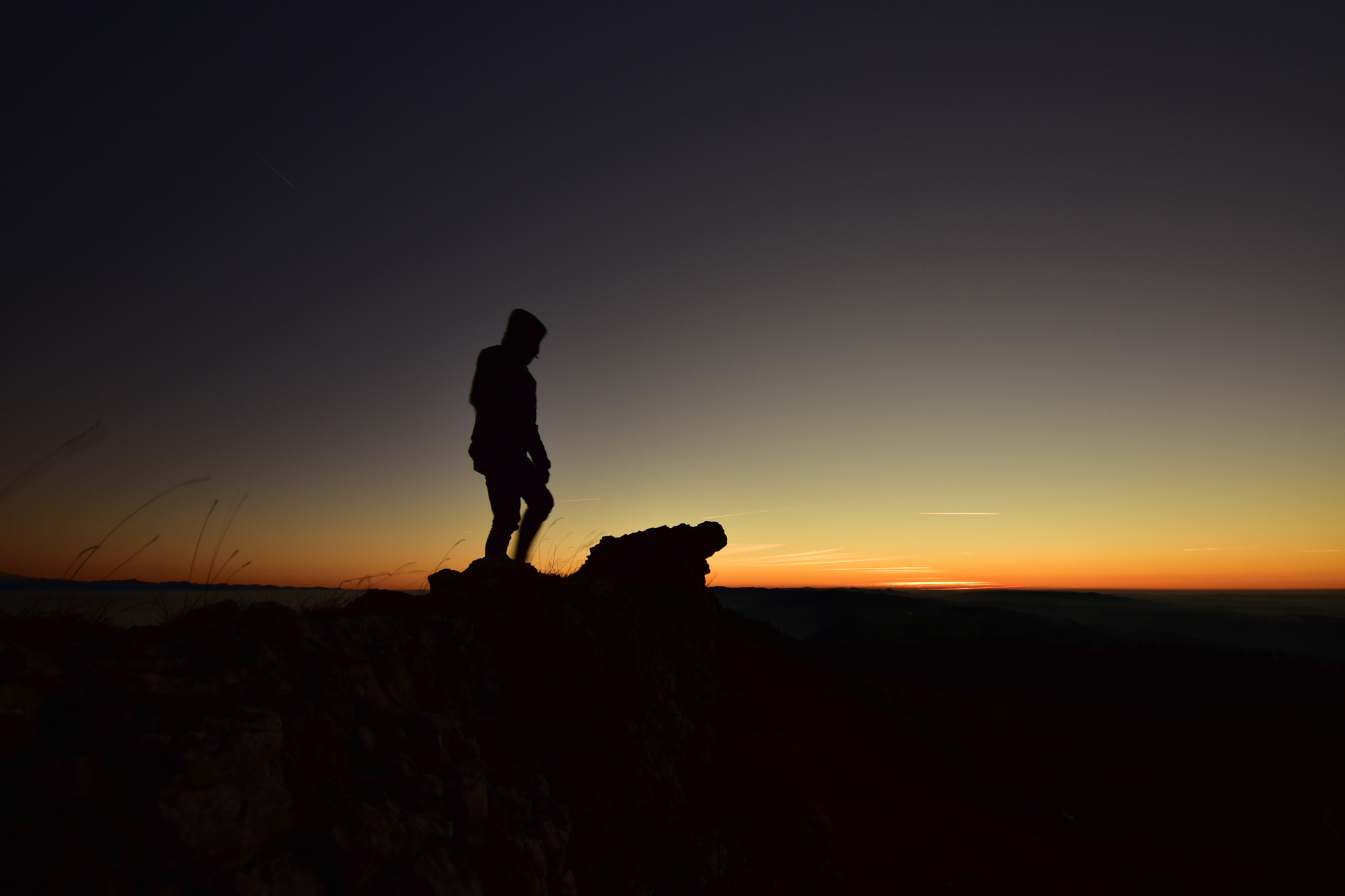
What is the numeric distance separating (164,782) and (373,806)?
81 centimetres

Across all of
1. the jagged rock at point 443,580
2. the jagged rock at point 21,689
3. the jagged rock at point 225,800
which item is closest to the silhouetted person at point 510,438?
the jagged rock at point 443,580

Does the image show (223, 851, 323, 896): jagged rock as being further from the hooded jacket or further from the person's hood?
the person's hood

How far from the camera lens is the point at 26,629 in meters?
2.01

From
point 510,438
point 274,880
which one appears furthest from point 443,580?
point 274,880

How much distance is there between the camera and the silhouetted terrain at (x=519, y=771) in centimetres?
182

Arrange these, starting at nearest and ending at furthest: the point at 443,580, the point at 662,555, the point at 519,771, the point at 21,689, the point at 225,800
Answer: the point at 21,689
the point at 225,800
the point at 519,771
the point at 443,580
the point at 662,555

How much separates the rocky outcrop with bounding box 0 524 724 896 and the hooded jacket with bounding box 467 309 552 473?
160 centimetres

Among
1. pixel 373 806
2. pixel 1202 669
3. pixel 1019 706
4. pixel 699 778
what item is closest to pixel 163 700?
pixel 373 806

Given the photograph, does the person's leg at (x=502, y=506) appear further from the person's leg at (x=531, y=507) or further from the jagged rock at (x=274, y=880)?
the jagged rock at (x=274, y=880)

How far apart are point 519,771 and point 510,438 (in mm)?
3453

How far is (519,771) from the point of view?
3.63 metres

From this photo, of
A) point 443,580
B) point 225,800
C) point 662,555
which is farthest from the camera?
point 662,555

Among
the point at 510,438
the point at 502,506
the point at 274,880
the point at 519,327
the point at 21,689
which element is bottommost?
the point at 274,880

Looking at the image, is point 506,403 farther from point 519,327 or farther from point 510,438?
point 519,327
